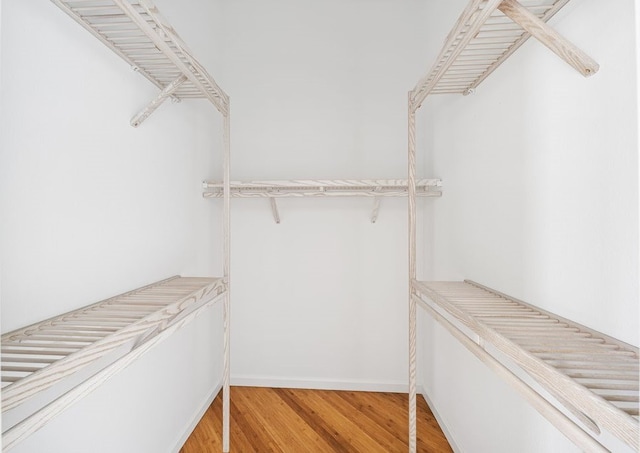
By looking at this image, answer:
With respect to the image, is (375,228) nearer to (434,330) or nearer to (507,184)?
(434,330)

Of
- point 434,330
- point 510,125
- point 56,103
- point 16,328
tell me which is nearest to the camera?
point 16,328

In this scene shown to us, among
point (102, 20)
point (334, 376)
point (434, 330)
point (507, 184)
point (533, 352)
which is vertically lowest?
point (334, 376)

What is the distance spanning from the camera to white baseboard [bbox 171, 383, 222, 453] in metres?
1.59

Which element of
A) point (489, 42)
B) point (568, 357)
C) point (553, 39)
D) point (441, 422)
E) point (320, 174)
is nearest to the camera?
point (568, 357)

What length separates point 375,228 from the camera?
6.88ft

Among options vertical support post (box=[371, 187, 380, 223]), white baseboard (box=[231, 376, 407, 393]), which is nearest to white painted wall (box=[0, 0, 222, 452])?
white baseboard (box=[231, 376, 407, 393])

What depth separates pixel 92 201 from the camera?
1042mm

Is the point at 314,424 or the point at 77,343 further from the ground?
the point at 77,343

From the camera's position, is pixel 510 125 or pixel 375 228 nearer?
pixel 510 125

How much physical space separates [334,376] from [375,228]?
1023 mm

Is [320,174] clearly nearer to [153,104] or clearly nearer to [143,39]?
[153,104]

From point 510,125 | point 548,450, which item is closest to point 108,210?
point 510,125

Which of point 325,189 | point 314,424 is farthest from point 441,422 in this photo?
point 325,189

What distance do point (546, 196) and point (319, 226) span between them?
1.38 metres
